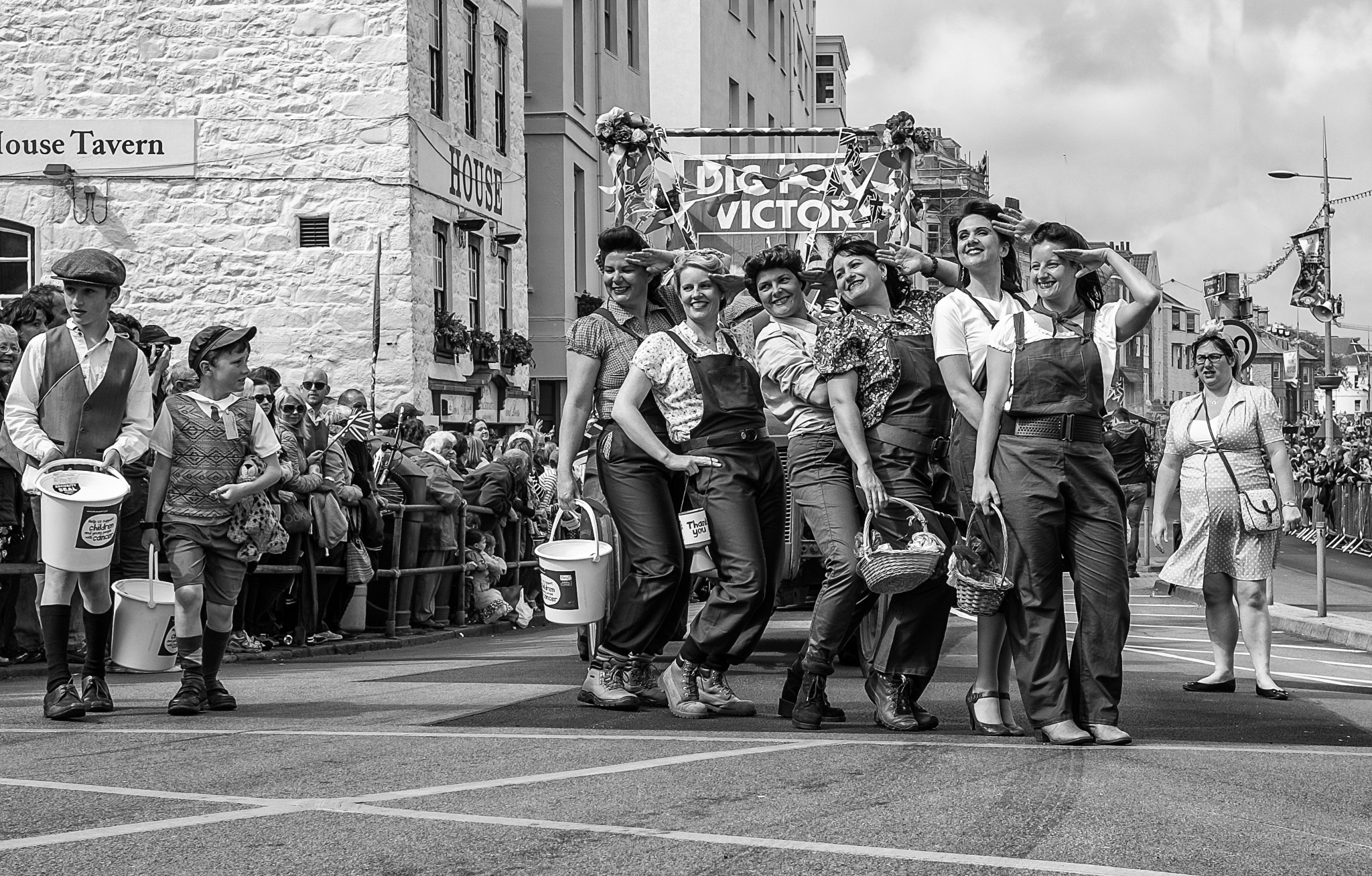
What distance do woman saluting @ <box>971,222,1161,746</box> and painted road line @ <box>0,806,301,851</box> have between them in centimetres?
285

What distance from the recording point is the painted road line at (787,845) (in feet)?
14.2

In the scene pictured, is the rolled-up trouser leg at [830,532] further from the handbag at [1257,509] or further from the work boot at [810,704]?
the handbag at [1257,509]

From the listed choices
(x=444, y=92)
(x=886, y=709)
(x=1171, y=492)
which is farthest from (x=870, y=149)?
(x=444, y=92)

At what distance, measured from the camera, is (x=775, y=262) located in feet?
24.3

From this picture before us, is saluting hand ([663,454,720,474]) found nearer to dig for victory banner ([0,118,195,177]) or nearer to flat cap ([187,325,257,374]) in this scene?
flat cap ([187,325,257,374])

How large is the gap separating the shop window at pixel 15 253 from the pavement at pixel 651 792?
46.9 feet

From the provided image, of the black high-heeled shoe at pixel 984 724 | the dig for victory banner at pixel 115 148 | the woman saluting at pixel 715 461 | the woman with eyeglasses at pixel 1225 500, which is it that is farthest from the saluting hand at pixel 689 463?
the dig for victory banner at pixel 115 148

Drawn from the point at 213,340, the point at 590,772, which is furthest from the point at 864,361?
the point at 213,340

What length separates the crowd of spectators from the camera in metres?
10.2

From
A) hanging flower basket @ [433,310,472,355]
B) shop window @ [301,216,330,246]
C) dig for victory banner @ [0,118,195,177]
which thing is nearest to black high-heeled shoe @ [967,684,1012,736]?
shop window @ [301,216,330,246]

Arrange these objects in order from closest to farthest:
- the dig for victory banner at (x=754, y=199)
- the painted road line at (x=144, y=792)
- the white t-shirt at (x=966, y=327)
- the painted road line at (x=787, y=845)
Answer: the painted road line at (x=787, y=845) → the painted road line at (x=144, y=792) → the white t-shirt at (x=966, y=327) → the dig for victory banner at (x=754, y=199)

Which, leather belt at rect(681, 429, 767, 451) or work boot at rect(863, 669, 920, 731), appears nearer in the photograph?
work boot at rect(863, 669, 920, 731)

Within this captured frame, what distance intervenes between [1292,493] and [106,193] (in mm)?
16397

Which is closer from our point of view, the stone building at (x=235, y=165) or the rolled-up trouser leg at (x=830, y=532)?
the rolled-up trouser leg at (x=830, y=532)
